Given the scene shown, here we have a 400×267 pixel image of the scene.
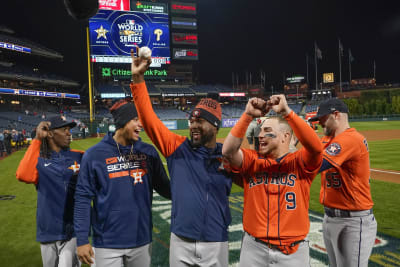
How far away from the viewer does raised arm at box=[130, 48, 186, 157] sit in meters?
2.33

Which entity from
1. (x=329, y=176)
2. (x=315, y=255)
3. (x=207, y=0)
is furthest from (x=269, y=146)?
(x=207, y=0)

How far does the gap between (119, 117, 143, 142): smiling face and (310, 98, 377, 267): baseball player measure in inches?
72.0

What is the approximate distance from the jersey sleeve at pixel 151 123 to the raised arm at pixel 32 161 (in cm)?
121

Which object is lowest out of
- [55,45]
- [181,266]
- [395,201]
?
[395,201]

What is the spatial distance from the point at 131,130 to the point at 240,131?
3.73 ft

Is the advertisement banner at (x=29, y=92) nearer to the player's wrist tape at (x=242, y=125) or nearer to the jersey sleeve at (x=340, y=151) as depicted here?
the player's wrist tape at (x=242, y=125)

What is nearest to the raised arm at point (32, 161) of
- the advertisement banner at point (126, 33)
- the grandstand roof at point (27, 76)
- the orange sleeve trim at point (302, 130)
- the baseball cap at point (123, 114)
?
the baseball cap at point (123, 114)

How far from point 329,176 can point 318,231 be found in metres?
2.73

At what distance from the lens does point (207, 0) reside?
82.2 meters

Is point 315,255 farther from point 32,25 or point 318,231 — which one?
point 32,25

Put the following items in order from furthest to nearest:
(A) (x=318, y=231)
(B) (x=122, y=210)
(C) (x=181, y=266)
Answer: (A) (x=318, y=231), (B) (x=122, y=210), (C) (x=181, y=266)

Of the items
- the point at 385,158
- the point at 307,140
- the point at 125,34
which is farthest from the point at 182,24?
the point at 307,140

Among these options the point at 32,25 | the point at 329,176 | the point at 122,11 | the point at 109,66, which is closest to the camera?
the point at 329,176

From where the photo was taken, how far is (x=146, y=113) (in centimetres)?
247
